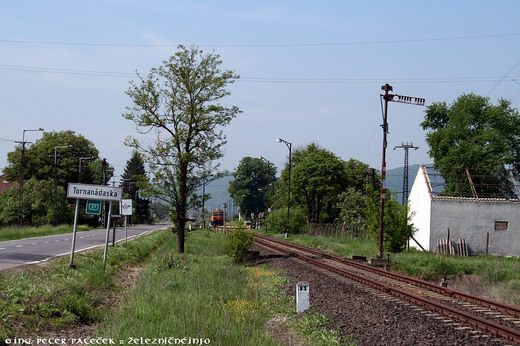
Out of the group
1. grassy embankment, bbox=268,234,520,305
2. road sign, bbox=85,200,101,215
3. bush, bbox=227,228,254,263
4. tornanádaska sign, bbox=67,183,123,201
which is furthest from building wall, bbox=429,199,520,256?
tornanádaska sign, bbox=67,183,123,201

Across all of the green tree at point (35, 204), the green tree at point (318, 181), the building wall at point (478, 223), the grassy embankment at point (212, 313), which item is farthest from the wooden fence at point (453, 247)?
the green tree at point (35, 204)

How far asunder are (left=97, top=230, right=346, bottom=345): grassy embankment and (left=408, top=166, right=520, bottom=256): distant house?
24.5 metres

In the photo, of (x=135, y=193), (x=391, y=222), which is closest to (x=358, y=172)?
(x=135, y=193)

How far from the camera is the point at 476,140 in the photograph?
212ft

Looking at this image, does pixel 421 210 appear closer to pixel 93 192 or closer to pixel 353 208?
pixel 353 208

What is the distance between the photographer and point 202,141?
3186 cm

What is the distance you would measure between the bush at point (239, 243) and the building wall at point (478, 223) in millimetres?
16614

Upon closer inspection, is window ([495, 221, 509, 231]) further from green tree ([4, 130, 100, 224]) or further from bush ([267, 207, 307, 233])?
green tree ([4, 130, 100, 224])

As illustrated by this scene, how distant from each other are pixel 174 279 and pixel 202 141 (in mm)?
15192

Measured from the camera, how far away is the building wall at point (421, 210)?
42.4 metres

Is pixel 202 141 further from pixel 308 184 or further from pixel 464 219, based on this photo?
pixel 308 184

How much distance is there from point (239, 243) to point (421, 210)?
19.2m

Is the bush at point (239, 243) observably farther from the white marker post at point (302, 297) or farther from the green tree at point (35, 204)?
the green tree at point (35, 204)

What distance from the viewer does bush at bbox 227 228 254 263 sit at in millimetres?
29422
